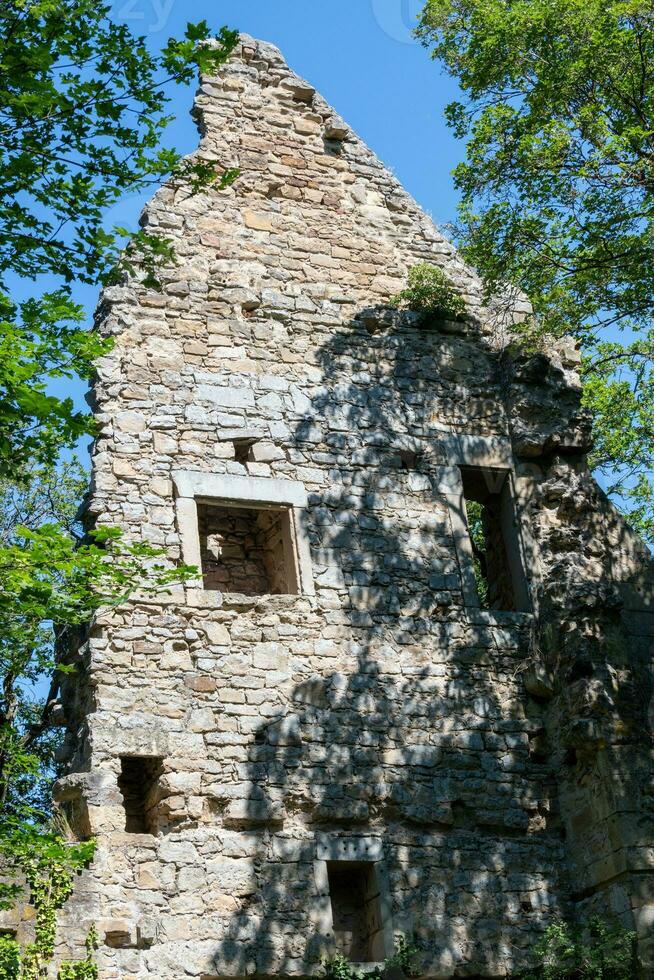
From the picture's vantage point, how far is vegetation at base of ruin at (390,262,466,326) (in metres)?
12.0

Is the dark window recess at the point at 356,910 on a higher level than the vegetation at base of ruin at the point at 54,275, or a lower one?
lower

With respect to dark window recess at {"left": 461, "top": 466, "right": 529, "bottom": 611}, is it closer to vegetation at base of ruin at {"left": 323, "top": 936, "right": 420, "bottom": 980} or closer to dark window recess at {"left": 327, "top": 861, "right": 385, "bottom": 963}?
dark window recess at {"left": 327, "top": 861, "right": 385, "bottom": 963}

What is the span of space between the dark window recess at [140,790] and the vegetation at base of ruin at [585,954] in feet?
9.97

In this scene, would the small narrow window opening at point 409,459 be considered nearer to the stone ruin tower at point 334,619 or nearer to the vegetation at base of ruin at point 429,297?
the stone ruin tower at point 334,619

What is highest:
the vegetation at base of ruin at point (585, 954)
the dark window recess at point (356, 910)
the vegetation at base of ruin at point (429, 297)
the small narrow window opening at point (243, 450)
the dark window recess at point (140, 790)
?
the vegetation at base of ruin at point (429, 297)

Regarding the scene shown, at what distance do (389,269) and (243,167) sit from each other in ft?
5.41

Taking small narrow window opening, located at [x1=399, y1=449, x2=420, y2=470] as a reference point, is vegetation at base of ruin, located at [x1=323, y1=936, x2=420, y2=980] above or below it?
below

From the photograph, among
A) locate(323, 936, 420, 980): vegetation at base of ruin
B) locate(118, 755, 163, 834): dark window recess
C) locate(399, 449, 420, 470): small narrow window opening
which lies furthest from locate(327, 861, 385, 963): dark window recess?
locate(399, 449, 420, 470): small narrow window opening

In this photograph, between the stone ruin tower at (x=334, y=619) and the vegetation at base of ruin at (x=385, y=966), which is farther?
the stone ruin tower at (x=334, y=619)

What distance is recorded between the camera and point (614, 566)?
11641 millimetres

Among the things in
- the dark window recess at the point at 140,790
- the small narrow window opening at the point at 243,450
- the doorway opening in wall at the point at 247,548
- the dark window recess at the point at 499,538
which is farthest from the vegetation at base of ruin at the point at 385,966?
the small narrow window opening at the point at 243,450

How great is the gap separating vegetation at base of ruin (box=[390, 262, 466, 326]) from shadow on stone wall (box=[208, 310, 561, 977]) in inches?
14.4

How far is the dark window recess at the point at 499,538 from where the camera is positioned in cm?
1150

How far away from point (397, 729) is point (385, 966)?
1818mm
